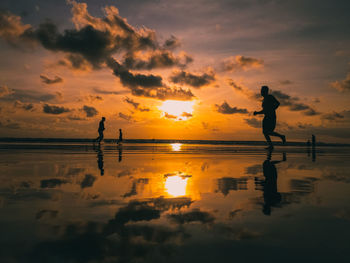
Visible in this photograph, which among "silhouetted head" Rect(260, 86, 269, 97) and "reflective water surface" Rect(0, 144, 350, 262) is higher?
"silhouetted head" Rect(260, 86, 269, 97)

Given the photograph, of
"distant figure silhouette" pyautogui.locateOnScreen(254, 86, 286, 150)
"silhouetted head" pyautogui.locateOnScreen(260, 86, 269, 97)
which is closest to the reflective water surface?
"distant figure silhouette" pyautogui.locateOnScreen(254, 86, 286, 150)

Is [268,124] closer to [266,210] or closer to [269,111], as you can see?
[269,111]

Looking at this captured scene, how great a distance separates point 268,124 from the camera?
13.7 m

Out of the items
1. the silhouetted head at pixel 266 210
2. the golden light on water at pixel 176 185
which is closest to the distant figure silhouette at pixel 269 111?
the golden light on water at pixel 176 185

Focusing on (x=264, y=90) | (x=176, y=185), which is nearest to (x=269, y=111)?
(x=264, y=90)

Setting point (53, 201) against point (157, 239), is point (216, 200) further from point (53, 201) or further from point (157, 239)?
point (53, 201)

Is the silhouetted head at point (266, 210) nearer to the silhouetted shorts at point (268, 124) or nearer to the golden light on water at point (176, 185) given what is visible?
the golden light on water at point (176, 185)

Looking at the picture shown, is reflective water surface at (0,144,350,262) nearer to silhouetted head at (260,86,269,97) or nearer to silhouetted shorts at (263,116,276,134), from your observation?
silhouetted shorts at (263,116,276,134)

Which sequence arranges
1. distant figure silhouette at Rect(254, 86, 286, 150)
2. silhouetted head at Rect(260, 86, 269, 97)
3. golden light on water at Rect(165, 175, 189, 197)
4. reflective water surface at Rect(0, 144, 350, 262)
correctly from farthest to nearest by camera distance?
silhouetted head at Rect(260, 86, 269, 97) < distant figure silhouette at Rect(254, 86, 286, 150) < golden light on water at Rect(165, 175, 189, 197) < reflective water surface at Rect(0, 144, 350, 262)

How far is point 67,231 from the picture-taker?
2.41m

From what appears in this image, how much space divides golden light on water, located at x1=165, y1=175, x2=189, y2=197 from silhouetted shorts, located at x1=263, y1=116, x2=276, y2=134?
30.3 feet

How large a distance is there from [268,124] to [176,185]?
1005 centimetres

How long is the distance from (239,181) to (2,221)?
3.84m

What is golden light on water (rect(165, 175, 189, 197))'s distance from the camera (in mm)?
4131
